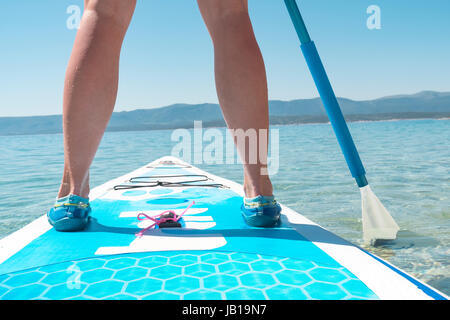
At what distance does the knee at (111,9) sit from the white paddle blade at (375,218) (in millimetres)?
974

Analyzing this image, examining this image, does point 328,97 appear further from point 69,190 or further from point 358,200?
point 358,200

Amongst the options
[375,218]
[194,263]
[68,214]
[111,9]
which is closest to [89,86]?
[111,9]

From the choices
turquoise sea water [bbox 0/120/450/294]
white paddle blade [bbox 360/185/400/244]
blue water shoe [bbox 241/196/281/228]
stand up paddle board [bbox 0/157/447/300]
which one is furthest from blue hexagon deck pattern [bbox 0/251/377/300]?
turquoise sea water [bbox 0/120/450/294]

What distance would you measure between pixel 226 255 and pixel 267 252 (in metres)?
0.11

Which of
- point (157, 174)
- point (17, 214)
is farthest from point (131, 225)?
point (17, 214)

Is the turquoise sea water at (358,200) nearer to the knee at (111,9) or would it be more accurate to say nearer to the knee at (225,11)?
the knee at (225,11)

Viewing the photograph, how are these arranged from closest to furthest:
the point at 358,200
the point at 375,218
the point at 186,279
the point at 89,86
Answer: the point at 186,279 → the point at 89,86 → the point at 375,218 → the point at 358,200

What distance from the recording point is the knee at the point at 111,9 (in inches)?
43.6

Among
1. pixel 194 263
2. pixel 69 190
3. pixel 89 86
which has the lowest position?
pixel 194 263

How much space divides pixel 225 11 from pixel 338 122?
20.5 inches

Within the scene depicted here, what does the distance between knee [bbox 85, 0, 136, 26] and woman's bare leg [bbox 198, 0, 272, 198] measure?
0.89 ft

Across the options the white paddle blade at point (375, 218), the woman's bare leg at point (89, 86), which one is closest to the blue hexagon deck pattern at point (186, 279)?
the woman's bare leg at point (89, 86)

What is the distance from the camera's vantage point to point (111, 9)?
1.12 meters
